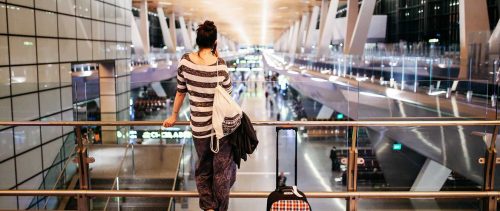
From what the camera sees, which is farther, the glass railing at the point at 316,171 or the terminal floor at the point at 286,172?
the terminal floor at the point at 286,172

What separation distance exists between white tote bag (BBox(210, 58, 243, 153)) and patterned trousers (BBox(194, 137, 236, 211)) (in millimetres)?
143

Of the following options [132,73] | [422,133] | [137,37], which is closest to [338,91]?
[422,133]

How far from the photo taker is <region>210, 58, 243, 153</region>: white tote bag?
3.33m

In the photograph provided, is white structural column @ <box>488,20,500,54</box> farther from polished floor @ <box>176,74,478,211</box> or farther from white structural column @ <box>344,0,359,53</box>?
white structural column @ <box>344,0,359,53</box>

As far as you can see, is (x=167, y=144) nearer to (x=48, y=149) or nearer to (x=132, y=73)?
(x=48, y=149)

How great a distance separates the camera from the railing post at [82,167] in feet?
14.3

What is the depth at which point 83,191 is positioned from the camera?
14.3ft

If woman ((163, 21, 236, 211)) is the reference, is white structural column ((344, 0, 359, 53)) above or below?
above

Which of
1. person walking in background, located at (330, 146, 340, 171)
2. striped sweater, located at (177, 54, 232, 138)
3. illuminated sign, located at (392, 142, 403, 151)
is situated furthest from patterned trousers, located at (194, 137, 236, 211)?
illuminated sign, located at (392, 142, 403, 151)

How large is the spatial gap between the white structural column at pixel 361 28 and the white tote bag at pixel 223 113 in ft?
84.6

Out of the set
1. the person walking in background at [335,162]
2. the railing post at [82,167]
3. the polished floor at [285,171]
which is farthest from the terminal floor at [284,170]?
the railing post at [82,167]

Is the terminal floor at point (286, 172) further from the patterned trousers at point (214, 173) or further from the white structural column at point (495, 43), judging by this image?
the white structural column at point (495, 43)

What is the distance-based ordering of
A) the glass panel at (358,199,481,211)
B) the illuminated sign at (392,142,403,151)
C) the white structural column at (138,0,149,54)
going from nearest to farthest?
the glass panel at (358,199,481,211) → the illuminated sign at (392,142,403,151) → the white structural column at (138,0,149,54)

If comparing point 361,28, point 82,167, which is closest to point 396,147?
point 361,28
